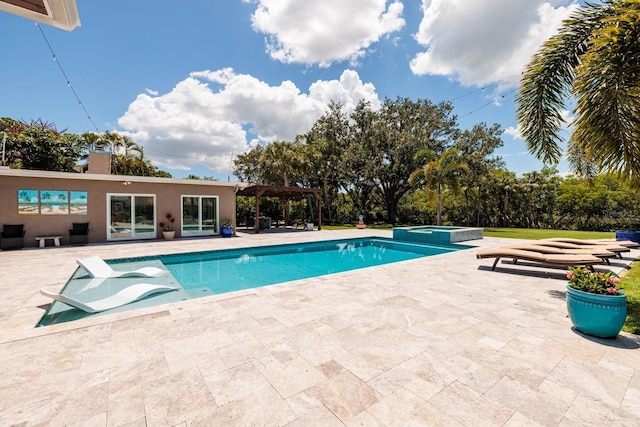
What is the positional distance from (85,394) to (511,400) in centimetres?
354

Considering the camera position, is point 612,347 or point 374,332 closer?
point 612,347

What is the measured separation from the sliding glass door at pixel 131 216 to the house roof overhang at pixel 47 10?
462 inches

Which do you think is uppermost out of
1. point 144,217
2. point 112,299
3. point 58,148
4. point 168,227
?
point 58,148

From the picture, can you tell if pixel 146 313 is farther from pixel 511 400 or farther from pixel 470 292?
pixel 470 292

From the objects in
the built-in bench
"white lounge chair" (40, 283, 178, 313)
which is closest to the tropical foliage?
the built-in bench

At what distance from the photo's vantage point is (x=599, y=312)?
11.0 feet

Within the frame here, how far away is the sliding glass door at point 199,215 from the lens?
1437 centimetres

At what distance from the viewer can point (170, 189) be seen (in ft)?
45.0

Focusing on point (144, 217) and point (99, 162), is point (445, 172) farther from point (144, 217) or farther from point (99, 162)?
point (99, 162)

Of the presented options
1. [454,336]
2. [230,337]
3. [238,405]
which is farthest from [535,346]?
[230,337]

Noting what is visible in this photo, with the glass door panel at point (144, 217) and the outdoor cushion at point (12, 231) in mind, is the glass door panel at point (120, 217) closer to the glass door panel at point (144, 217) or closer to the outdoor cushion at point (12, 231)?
the glass door panel at point (144, 217)

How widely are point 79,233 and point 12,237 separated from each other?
6.16 feet

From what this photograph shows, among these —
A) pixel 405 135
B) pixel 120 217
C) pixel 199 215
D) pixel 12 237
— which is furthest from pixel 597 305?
pixel 405 135

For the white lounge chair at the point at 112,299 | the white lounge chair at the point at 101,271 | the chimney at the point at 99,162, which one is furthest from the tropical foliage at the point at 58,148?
the white lounge chair at the point at 112,299
